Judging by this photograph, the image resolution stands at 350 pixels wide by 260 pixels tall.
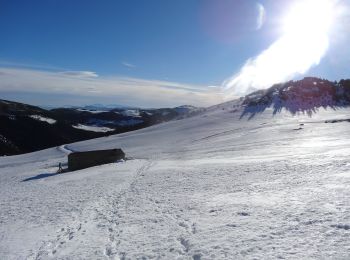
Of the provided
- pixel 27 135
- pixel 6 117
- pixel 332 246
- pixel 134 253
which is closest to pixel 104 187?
pixel 134 253

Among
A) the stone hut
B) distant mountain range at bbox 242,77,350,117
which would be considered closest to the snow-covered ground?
the stone hut

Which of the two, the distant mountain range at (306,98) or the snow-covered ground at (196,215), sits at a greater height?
the distant mountain range at (306,98)

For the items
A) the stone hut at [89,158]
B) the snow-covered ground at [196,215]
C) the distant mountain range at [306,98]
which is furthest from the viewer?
the distant mountain range at [306,98]

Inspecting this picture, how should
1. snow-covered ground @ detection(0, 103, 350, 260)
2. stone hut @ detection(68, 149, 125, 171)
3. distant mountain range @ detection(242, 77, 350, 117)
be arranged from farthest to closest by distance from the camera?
1. distant mountain range @ detection(242, 77, 350, 117)
2. stone hut @ detection(68, 149, 125, 171)
3. snow-covered ground @ detection(0, 103, 350, 260)

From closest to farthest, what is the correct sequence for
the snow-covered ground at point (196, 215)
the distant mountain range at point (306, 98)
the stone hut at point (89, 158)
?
the snow-covered ground at point (196, 215), the stone hut at point (89, 158), the distant mountain range at point (306, 98)

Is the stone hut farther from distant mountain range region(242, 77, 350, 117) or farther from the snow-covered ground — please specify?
distant mountain range region(242, 77, 350, 117)

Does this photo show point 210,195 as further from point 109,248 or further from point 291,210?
point 109,248

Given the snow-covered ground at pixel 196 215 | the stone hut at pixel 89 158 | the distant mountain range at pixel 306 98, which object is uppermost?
the distant mountain range at pixel 306 98

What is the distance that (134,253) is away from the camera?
11289 millimetres

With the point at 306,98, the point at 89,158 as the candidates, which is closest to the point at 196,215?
the point at 89,158

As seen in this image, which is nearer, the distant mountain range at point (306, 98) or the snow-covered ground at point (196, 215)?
the snow-covered ground at point (196, 215)

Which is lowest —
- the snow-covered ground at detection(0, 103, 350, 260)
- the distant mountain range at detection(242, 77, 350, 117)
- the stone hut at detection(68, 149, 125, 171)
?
the stone hut at detection(68, 149, 125, 171)

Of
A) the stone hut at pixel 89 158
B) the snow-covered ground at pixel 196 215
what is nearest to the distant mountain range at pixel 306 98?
the stone hut at pixel 89 158

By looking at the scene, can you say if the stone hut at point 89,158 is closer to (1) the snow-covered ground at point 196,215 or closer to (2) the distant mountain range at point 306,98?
(1) the snow-covered ground at point 196,215
